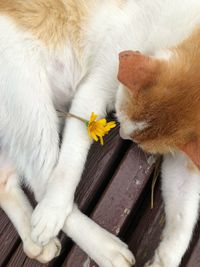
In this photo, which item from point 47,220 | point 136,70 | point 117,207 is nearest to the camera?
point 136,70

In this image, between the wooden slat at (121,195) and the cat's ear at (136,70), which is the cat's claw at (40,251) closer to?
the wooden slat at (121,195)

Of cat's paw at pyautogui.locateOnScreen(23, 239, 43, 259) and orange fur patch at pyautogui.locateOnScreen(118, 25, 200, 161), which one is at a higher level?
orange fur patch at pyautogui.locateOnScreen(118, 25, 200, 161)

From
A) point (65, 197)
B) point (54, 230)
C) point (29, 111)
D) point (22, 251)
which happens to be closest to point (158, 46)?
point (29, 111)

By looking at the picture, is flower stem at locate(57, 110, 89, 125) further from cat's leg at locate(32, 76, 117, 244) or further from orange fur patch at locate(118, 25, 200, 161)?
orange fur patch at locate(118, 25, 200, 161)

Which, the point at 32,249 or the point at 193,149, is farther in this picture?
the point at 32,249

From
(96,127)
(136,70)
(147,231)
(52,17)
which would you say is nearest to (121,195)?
(147,231)

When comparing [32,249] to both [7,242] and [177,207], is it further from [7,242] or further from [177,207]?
[177,207]

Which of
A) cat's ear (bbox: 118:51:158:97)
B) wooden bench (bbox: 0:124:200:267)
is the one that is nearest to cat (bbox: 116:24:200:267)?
cat's ear (bbox: 118:51:158:97)

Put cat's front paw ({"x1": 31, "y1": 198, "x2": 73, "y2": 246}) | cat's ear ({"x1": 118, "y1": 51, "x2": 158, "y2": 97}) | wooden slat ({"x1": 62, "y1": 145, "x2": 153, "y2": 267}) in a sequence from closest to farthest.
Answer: cat's ear ({"x1": 118, "y1": 51, "x2": 158, "y2": 97}) < cat's front paw ({"x1": 31, "y1": 198, "x2": 73, "y2": 246}) < wooden slat ({"x1": 62, "y1": 145, "x2": 153, "y2": 267})
